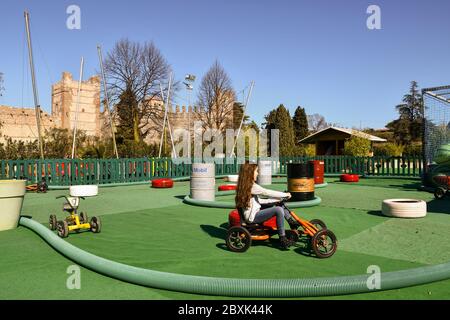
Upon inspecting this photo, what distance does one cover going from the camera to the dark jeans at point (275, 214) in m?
5.72

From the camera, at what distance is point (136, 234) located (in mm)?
7234

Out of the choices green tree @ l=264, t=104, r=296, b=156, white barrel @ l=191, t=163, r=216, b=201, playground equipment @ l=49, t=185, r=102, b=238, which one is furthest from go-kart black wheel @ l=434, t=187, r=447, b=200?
green tree @ l=264, t=104, r=296, b=156

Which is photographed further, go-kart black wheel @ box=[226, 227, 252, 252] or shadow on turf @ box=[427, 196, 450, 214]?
shadow on turf @ box=[427, 196, 450, 214]

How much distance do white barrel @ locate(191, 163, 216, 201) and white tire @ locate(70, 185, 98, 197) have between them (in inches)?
181

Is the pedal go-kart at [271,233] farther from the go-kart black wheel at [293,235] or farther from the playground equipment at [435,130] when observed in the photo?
the playground equipment at [435,130]

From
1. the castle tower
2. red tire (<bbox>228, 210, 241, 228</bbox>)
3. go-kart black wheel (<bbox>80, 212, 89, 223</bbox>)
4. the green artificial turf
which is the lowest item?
the green artificial turf

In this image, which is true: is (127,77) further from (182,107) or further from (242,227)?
(242,227)

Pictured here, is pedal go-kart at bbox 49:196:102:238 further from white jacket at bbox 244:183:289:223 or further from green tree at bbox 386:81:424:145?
green tree at bbox 386:81:424:145

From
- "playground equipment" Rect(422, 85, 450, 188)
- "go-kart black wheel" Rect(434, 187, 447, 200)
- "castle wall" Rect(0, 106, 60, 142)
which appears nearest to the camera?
"go-kart black wheel" Rect(434, 187, 447, 200)

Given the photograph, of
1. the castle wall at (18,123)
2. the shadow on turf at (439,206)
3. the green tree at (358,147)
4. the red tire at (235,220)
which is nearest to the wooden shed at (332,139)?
the green tree at (358,147)

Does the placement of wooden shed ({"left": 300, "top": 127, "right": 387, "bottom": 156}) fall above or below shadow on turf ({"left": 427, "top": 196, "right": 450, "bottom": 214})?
above

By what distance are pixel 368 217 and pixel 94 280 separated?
640 cm

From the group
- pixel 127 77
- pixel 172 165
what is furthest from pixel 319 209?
pixel 127 77

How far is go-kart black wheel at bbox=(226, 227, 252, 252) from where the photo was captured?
5.71m
